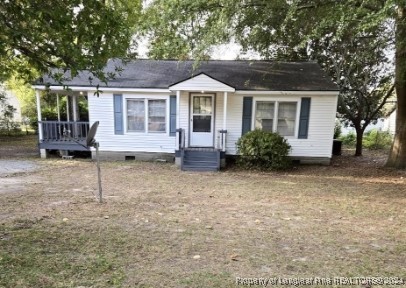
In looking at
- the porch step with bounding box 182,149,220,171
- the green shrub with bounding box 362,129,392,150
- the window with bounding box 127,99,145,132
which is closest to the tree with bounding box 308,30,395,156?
the green shrub with bounding box 362,129,392,150

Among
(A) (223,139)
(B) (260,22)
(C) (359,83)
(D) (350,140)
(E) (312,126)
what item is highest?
(B) (260,22)

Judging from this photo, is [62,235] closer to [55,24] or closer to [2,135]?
[55,24]

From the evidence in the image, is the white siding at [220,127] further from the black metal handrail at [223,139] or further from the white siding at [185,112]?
the black metal handrail at [223,139]

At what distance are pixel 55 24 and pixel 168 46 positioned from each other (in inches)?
221

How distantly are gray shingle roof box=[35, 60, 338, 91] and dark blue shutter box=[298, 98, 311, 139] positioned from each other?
542mm

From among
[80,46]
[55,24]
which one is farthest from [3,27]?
[80,46]

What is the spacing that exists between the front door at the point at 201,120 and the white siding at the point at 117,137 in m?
0.93

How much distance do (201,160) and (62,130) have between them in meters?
6.59

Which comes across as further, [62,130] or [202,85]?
[62,130]

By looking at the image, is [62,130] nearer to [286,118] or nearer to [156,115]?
[156,115]

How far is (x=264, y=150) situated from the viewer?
9586 mm

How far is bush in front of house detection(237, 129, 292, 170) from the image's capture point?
377 inches

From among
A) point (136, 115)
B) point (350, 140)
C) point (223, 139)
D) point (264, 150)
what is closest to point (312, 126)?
point (264, 150)

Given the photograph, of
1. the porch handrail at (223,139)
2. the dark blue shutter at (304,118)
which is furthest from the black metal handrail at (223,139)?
the dark blue shutter at (304,118)
